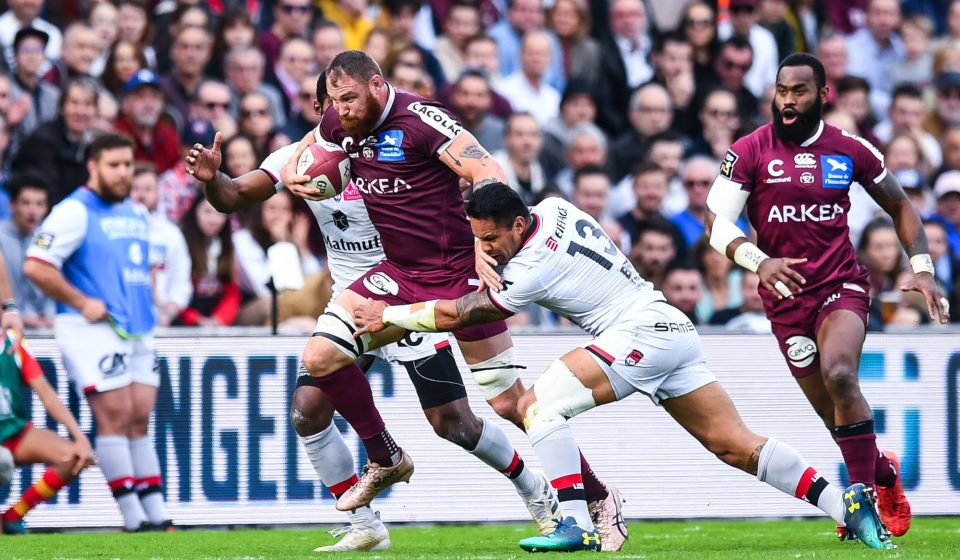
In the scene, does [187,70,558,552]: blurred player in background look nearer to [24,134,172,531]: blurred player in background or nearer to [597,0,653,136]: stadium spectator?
[24,134,172,531]: blurred player in background

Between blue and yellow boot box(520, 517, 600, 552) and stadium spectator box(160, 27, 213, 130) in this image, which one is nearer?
blue and yellow boot box(520, 517, 600, 552)

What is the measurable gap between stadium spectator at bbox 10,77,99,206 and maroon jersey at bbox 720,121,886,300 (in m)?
5.88

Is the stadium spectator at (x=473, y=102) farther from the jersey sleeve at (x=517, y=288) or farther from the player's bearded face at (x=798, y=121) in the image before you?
the jersey sleeve at (x=517, y=288)

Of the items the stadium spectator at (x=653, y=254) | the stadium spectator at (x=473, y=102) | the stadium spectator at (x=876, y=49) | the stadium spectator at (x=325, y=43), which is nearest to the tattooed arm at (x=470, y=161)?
the stadium spectator at (x=653, y=254)

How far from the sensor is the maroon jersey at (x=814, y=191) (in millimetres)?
Answer: 9164

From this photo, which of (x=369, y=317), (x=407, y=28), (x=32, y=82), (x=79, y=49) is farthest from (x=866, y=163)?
(x=32, y=82)

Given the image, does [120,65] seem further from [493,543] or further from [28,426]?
[493,543]

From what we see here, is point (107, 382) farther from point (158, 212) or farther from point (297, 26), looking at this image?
point (297, 26)

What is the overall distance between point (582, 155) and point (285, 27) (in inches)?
123

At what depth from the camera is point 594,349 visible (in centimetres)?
817

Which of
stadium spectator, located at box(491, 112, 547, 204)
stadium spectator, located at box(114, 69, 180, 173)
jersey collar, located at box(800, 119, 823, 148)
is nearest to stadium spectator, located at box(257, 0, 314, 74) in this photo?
stadium spectator, located at box(114, 69, 180, 173)

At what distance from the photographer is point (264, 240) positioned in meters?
12.9

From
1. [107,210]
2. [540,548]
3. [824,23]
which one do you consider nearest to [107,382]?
[107,210]

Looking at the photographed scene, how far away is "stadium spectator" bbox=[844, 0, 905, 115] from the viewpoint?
1731cm
